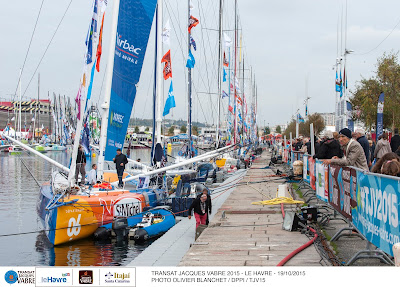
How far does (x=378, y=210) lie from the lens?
7.57 metres

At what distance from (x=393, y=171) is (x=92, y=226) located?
11.4 metres

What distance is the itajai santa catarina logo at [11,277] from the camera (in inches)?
289

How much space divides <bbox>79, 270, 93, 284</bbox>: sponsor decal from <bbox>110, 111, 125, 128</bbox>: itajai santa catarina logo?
1193cm

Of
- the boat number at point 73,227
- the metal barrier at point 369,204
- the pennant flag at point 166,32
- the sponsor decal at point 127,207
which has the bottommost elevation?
the boat number at point 73,227

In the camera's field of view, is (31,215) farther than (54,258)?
Yes

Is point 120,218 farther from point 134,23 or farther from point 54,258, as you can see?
point 134,23

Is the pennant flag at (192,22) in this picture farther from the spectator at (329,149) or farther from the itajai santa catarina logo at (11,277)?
the itajai santa catarina logo at (11,277)

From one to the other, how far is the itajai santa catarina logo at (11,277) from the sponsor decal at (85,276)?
92 centimetres

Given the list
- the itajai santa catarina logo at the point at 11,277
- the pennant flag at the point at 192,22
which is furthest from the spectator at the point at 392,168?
the pennant flag at the point at 192,22

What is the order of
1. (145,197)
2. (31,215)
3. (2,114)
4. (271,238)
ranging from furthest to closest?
(2,114) → (31,215) → (145,197) → (271,238)

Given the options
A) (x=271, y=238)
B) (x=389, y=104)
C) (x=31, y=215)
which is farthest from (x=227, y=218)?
(x=389, y=104)

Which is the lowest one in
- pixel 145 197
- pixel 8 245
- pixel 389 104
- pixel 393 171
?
pixel 8 245

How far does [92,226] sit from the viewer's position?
56.0 feet

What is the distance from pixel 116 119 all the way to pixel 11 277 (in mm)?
12026
